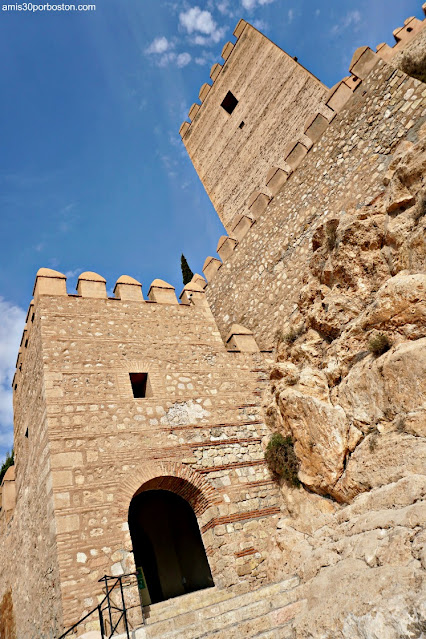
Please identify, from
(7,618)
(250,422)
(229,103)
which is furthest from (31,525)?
(229,103)

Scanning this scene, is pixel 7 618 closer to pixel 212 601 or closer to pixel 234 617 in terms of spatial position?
pixel 212 601

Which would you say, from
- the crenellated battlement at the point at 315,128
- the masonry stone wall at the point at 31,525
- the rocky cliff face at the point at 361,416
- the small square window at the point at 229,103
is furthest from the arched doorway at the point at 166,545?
the small square window at the point at 229,103

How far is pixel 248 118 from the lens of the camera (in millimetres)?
15359

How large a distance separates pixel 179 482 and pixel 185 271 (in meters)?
11.7

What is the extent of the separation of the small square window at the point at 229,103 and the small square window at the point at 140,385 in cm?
1175

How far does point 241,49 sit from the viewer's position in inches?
620

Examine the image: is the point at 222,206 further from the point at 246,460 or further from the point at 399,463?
the point at 399,463

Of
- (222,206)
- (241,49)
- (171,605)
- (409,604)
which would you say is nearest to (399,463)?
(409,604)

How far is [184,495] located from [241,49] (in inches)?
572

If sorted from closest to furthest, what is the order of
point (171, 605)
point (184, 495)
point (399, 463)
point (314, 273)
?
point (399, 463)
point (171, 605)
point (184, 495)
point (314, 273)

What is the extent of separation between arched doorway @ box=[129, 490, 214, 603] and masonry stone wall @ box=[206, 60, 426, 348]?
14.1ft

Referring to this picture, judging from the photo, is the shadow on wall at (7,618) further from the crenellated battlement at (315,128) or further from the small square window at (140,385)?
the crenellated battlement at (315,128)

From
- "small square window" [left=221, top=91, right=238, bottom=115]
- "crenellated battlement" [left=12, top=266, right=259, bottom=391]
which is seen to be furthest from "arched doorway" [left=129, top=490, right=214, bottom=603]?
"small square window" [left=221, top=91, right=238, bottom=115]

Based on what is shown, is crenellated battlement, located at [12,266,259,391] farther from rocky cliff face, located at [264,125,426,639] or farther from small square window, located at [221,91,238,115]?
small square window, located at [221,91,238,115]
